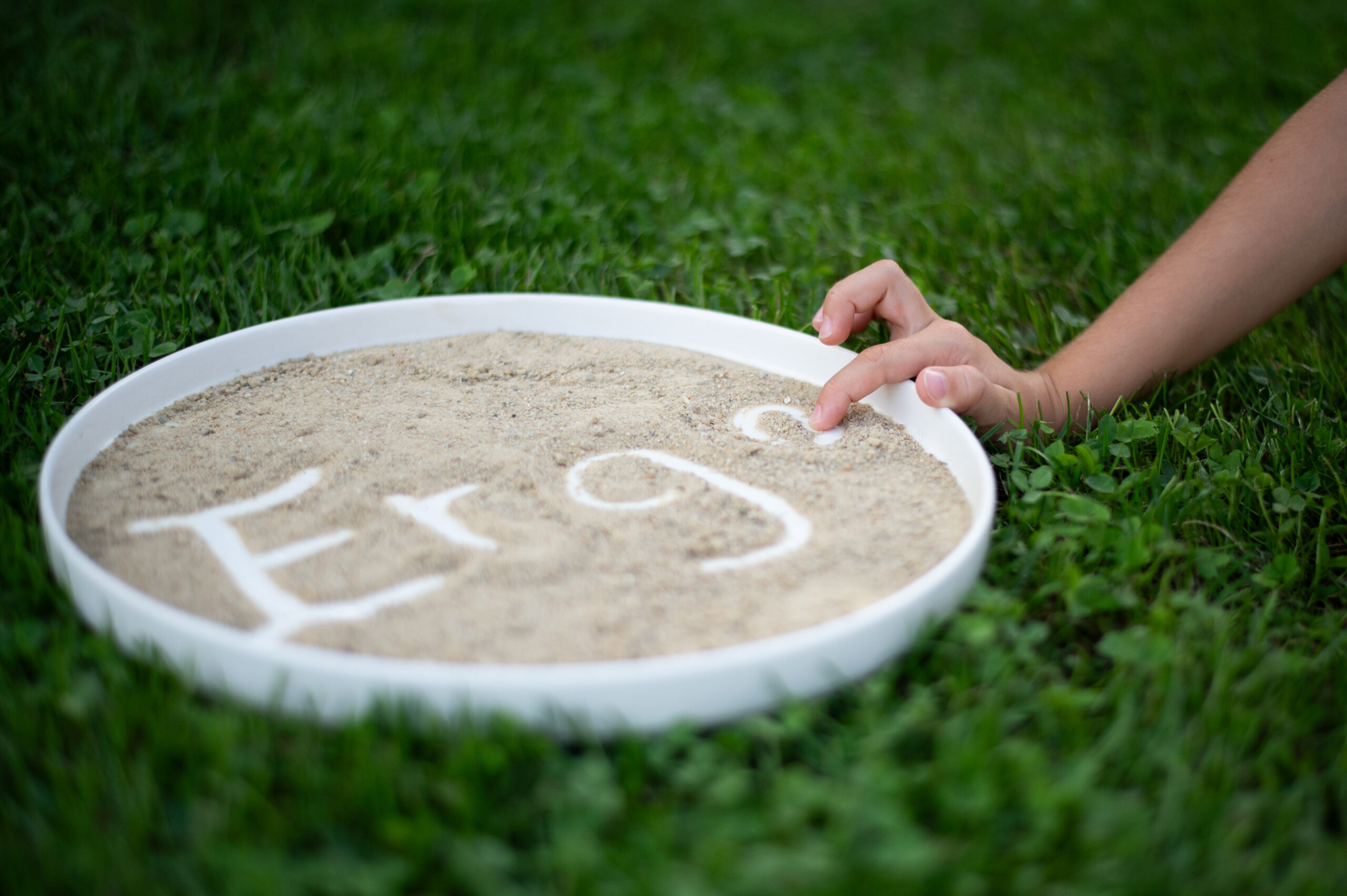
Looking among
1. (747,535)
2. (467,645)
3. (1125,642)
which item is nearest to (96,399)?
(467,645)

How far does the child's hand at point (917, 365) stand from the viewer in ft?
5.05

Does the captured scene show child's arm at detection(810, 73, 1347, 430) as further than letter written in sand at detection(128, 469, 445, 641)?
Yes

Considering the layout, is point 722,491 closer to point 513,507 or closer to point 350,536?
point 513,507

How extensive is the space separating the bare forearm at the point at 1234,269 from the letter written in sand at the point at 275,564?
115cm

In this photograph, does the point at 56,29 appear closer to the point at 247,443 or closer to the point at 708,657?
the point at 247,443

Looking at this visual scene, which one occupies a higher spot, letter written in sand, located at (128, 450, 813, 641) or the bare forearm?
the bare forearm

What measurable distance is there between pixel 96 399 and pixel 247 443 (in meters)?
0.22

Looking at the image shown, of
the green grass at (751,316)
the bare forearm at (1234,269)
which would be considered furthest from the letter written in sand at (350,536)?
the bare forearm at (1234,269)

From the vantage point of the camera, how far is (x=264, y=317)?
2.02 metres

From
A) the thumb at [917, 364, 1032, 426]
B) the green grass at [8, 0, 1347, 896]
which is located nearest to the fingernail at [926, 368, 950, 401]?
the thumb at [917, 364, 1032, 426]

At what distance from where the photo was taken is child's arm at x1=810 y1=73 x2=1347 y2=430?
159 cm

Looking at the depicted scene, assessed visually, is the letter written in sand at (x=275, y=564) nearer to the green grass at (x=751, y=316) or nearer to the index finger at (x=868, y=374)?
the green grass at (x=751, y=316)

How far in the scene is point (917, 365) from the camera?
1595 mm

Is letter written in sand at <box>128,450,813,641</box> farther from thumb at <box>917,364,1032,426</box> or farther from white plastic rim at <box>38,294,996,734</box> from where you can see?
thumb at <box>917,364,1032,426</box>
